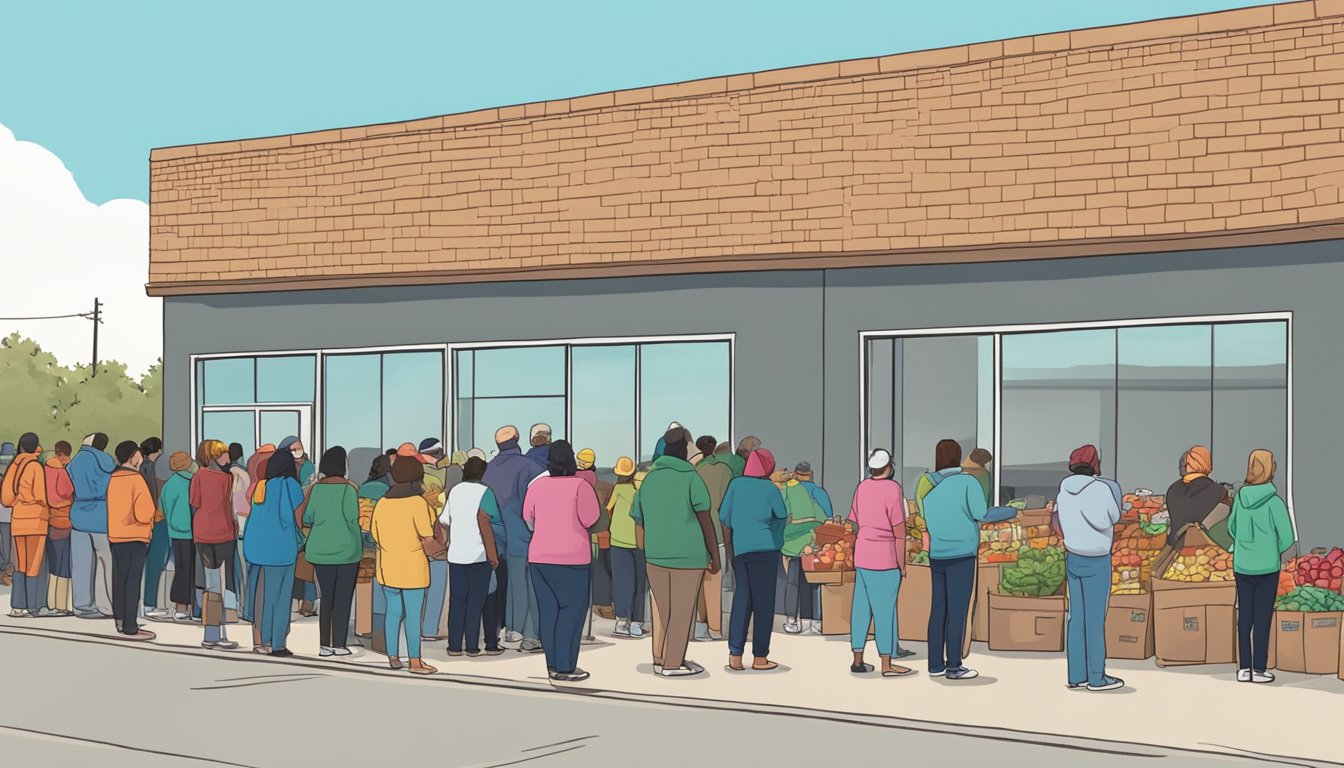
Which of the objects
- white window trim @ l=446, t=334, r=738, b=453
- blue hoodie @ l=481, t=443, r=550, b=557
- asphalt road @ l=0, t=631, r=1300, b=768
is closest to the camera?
asphalt road @ l=0, t=631, r=1300, b=768

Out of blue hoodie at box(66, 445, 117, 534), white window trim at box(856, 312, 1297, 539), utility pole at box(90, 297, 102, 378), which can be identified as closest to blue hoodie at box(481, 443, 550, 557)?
blue hoodie at box(66, 445, 117, 534)

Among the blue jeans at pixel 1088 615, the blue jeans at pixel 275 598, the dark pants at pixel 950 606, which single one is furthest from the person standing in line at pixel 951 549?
the blue jeans at pixel 275 598

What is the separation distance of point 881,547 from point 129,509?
760cm

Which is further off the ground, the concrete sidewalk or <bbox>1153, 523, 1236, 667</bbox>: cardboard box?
<bbox>1153, 523, 1236, 667</bbox>: cardboard box

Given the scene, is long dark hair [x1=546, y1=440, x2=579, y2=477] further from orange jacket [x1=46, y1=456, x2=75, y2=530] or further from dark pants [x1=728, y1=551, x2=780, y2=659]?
orange jacket [x1=46, y1=456, x2=75, y2=530]

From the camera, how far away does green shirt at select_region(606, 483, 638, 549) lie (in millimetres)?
16766

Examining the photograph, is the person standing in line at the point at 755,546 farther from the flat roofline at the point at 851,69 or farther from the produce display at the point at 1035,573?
the flat roofline at the point at 851,69

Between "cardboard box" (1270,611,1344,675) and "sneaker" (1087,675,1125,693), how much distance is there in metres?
1.93

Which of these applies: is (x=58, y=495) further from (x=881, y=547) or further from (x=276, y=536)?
(x=881, y=547)

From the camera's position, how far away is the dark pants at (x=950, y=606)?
14.1m

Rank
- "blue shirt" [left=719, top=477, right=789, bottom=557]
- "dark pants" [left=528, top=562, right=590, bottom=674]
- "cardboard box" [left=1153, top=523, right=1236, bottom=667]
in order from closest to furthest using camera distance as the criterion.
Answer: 1. "dark pants" [left=528, top=562, right=590, bottom=674]
2. "blue shirt" [left=719, top=477, right=789, bottom=557]
3. "cardboard box" [left=1153, top=523, right=1236, bottom=667]

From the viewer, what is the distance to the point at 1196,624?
15.0 metres

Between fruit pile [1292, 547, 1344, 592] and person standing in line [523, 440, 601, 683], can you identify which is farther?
fruit pile [1292, 547, 1344, 592]

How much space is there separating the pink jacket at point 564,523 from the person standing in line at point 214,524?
411 centimetres
